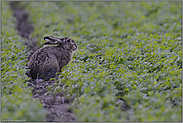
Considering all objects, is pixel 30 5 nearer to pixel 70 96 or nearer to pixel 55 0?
pixel 55 0

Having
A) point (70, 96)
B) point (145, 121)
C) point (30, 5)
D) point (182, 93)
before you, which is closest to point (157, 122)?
point (145, 121)

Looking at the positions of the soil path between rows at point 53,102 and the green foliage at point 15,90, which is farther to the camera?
the soil path between rows at point 53,102

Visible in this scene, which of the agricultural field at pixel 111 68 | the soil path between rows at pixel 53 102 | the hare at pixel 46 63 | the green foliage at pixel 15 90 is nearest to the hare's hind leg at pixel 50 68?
the hare at pixel 46 63

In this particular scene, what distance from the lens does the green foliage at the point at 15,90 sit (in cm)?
382

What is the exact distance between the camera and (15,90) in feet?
15.5

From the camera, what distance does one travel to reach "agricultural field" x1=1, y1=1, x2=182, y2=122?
410cm

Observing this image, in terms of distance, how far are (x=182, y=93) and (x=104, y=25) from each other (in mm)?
6038

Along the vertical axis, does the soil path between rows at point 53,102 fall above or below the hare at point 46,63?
below

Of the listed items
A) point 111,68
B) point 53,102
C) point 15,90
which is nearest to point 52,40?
point 111,68

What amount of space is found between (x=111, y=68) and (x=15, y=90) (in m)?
2.20

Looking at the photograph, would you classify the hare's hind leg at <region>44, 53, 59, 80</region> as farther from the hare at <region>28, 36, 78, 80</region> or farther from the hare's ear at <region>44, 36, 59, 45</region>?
the hare's ear at <region>44, 36, 59, 45</region>

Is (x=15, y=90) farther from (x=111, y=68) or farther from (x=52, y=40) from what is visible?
(x=52, y=40)

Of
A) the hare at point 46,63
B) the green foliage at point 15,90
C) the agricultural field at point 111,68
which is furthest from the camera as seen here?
the hare at point 46,63

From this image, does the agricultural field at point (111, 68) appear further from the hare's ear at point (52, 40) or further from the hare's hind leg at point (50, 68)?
the hare's ear at point (52, 40)
